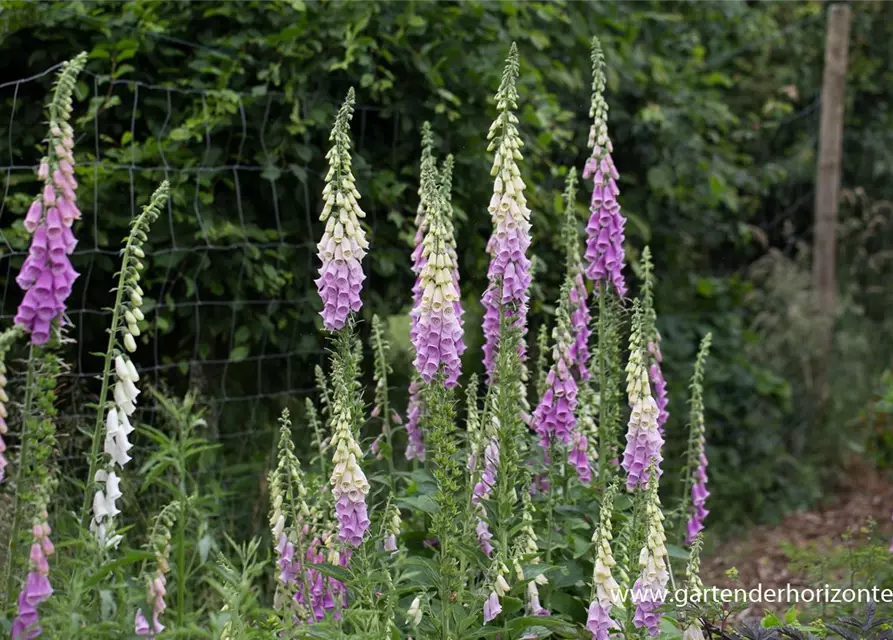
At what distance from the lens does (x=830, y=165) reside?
7879 millimetres

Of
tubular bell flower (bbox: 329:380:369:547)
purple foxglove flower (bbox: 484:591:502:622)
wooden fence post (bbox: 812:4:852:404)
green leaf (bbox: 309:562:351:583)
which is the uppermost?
wooden fence post (bbox: 812:4:852:404)

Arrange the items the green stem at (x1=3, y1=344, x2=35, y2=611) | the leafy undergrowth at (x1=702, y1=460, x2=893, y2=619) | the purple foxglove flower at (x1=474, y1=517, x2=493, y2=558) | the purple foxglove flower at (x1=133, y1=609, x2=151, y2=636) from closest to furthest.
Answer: the green stem at (x1=3, y1=344, x2=35, y2=611) → the purple foxglove flower at (x1=133, y1=609, x2=151, y2=636) → the purple foxglove flower at (x1=474, y1=517, x2=493, y2=558) → the leafy undergrowth at (x1=702, y1=460, x2=893, y2=619)

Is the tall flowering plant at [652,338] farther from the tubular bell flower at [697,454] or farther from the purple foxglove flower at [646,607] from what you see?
the purple foxglove flower at [646,607]

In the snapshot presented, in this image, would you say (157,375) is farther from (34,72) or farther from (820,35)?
(820,35)

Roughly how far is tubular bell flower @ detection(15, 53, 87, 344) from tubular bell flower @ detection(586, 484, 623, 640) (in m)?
1.37

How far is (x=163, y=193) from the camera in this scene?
2715 millimetres

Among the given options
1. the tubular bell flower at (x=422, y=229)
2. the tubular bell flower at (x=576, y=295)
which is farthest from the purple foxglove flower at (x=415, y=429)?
the tubular bell flower at (x=576, y=295)

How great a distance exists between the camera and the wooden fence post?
781cm

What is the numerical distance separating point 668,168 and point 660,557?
4.13 m

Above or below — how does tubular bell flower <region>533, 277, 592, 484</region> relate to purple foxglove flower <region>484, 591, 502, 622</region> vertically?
above

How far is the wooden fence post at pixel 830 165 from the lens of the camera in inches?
308

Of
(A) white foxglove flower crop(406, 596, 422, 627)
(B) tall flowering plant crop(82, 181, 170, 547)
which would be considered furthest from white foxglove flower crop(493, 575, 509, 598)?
(B) tall flowering plant crop(82, 181, 170, 547)

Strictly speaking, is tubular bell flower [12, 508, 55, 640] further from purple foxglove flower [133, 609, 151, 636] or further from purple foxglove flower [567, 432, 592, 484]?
purple foxglove flower [567, 432, 592, 484]

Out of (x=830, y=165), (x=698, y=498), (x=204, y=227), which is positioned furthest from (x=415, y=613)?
(x=830, y=165)
